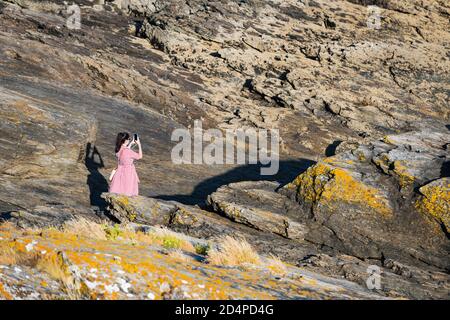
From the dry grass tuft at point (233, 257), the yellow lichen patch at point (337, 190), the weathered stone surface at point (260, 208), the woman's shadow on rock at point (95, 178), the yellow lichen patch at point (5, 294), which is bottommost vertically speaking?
the woman's shadow on rock at point (95, 178)

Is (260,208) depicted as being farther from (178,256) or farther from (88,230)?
(178,256)

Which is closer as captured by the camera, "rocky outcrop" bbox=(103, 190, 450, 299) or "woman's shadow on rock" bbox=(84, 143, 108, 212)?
"rocky outcrop" bbox=(103, 190, 450, 299)

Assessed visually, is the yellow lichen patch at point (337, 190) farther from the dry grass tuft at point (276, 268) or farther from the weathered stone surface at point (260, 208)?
the dry grass tuft at point (276, 268)

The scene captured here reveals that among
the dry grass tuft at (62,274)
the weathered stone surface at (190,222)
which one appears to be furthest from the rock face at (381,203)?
the dry grass tuft at (62,274)

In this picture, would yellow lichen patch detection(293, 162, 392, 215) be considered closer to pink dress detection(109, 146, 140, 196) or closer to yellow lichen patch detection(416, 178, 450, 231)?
yellow lichen patch detection(416, 178, 450, 231)

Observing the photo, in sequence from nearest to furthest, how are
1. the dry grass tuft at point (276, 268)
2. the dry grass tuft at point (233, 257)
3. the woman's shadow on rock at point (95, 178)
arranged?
the dry grass tuft at point (276, 268), the dry grass tuft at point (233, 257), the woman's shadow on rock at point (95, 178)

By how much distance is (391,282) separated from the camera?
12.8 metres

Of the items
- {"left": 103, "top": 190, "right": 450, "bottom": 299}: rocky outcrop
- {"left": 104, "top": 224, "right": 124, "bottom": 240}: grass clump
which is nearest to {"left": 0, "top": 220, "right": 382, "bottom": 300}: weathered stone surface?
{"left": 104, "top": 224, "right": 124, "bottom": 240}: grass clump

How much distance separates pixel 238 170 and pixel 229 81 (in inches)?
456

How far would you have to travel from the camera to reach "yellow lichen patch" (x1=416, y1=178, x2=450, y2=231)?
14805 millimetres

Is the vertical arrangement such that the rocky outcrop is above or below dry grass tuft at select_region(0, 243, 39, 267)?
below

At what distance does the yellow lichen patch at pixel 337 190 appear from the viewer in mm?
15711

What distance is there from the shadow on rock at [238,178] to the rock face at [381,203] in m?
3.45
